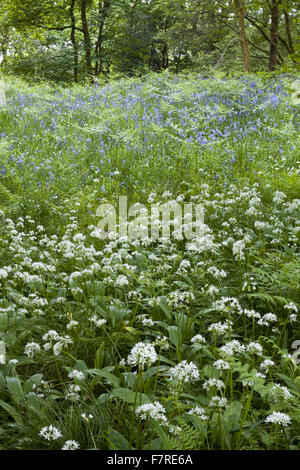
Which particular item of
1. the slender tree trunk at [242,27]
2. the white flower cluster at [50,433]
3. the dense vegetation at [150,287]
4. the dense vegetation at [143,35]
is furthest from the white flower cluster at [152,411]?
the dense vegetation at [143,35]

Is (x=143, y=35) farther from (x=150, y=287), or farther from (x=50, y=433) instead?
(x=50, y=433)

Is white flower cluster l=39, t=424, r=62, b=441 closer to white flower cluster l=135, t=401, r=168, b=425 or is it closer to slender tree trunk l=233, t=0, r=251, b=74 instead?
white flower cluster l=135, t=401, r=168, b=425

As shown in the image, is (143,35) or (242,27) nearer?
(242,27)

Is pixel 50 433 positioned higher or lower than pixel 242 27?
lower

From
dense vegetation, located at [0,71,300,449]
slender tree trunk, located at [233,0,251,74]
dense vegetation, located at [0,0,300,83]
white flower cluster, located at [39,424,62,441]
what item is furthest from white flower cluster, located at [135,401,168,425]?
dense vegetation, located at [0,0,300,83]

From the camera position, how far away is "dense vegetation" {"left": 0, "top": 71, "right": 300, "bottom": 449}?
5.68 ft

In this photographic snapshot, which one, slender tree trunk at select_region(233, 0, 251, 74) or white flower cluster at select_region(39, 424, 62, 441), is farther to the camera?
slender tree trunk at select_region(233, 0, 251, 74)

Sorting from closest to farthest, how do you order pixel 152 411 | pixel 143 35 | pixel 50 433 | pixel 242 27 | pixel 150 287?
1. pixel 152 411
2. pixel 50 433
3. pixel 150 287
4. pixel 242 27
5. pixel 143 35

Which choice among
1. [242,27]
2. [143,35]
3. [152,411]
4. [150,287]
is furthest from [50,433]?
[143,35]

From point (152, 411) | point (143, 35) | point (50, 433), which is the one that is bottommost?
point (50, 433)

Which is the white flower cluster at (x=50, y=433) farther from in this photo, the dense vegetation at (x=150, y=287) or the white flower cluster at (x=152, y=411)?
the white flower cluster at (x=152, y=411)

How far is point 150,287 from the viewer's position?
2.88 meters
